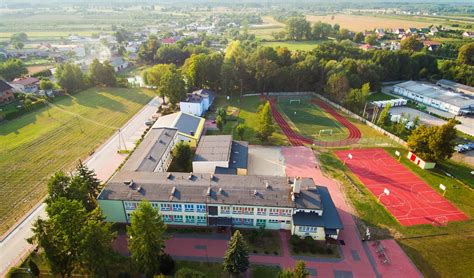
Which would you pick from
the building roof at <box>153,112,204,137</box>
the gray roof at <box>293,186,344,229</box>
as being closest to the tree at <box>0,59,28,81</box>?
the building roof at <box>153,112,204,137</box>

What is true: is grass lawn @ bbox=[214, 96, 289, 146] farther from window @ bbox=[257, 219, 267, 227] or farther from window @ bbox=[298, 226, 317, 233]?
window @ bbox=[298, 226, 317, 233]

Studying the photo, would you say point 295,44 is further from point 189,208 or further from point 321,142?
point 189,208

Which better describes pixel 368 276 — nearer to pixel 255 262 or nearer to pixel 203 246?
pixel 255 262

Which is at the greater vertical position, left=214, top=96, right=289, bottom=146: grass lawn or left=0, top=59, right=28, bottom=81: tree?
left=0, top=59, right=28, bottom=81: tree

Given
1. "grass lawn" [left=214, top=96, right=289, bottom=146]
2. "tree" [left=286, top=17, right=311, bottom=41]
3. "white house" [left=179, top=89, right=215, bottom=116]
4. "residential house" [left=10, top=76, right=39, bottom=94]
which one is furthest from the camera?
"tree" [left=286, top=17, right=311, bottom=41]

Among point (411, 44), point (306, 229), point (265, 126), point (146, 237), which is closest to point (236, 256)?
point (146, 237)

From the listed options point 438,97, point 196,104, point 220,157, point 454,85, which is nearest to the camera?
point 220,157
